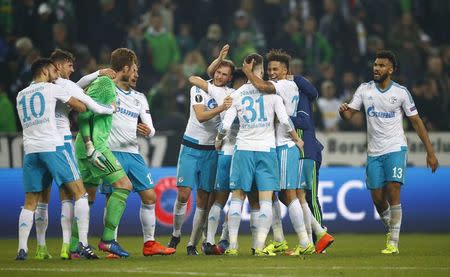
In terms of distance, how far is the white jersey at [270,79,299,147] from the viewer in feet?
44.5

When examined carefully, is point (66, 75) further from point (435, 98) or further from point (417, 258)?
point (435, 98)

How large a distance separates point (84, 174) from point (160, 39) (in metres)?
9.46

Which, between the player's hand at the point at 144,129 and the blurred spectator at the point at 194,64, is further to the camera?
the blurred spectator at the point at 194,64

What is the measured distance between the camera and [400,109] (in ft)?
46.2

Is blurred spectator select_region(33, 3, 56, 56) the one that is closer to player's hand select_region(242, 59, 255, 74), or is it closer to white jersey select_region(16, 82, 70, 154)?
player's hand select_region(242, 59, 255, 74)

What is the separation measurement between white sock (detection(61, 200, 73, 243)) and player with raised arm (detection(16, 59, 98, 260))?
22 centimetres

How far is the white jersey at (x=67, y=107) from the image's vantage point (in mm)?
12500

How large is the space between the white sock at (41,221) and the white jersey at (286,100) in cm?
280

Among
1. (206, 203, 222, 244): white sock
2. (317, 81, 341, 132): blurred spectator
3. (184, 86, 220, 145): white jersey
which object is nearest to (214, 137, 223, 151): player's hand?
(184, 86, 220, 145): white jersey

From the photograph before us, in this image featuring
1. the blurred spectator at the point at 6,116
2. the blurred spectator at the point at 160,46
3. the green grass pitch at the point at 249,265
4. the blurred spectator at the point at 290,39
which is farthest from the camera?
the blurred spectator at the point at 290,39

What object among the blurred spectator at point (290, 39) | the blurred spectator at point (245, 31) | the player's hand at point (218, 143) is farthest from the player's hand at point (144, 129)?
the blurred spectator at point (290, 39)

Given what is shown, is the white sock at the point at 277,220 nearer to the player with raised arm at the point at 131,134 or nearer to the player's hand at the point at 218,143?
the player's hand at the point at 218,143

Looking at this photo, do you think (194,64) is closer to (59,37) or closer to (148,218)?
(59,37)

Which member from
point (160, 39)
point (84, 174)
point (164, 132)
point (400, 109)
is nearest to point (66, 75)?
point (84, 174)
